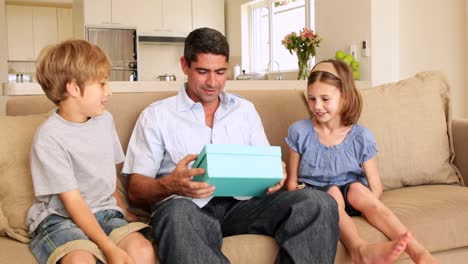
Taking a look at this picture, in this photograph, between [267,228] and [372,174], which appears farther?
[372,174]

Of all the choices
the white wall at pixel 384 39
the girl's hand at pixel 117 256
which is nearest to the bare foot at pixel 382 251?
the girl's hand at pixel 117 256

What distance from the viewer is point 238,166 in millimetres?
1403

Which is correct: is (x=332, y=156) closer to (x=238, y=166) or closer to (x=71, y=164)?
(x=238, y=166)

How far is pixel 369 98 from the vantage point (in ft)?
7.31

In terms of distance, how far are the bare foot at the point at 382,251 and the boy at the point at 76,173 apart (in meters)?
0.62

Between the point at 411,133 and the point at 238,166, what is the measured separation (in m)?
1.07

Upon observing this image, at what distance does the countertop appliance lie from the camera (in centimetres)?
661

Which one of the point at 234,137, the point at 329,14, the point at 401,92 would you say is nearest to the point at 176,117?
the point at 234,137

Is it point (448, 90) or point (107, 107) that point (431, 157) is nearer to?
point (448, 90)

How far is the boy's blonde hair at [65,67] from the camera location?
58.2 inches

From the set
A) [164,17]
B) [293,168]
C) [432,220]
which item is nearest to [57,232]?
[293,168]

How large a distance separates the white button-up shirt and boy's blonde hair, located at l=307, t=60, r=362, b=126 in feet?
1.08

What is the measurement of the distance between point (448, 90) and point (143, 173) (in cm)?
142

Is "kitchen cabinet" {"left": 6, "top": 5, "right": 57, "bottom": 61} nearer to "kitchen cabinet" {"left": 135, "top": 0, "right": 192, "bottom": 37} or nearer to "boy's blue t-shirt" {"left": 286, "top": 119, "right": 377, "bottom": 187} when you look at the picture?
"kitchen cabinet" {"left": 135, "top": 0, "right": 192, "bottom": 37}
